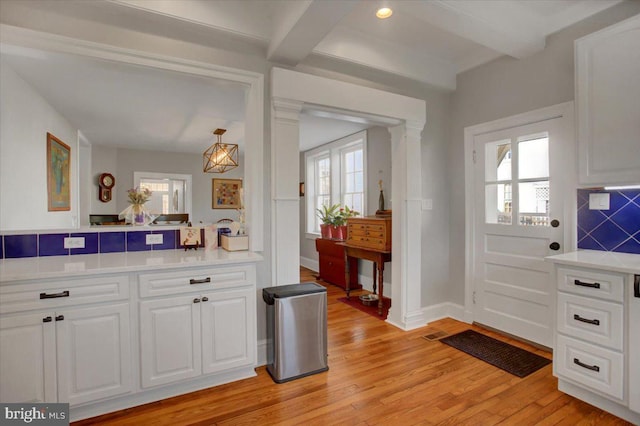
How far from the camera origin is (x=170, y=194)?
24.1ft

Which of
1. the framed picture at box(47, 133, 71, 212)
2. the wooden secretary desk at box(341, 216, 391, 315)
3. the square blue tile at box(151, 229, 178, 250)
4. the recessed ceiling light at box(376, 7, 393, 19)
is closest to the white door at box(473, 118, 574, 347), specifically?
the wooden secretary desk at box(341, 216, 391, 315)

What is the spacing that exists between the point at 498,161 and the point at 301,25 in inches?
88.6

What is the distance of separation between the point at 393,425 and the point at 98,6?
10.1 ft

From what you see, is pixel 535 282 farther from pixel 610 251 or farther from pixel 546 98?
pixel 546 98

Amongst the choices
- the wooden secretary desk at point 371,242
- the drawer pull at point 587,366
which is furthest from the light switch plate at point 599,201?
the wooden secretary desk at point 371,242

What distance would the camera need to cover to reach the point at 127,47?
2068mm

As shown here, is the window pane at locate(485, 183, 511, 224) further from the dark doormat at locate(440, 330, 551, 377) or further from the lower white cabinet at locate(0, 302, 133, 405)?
the lower white cabinet at locate(0, 302, 133, 405)

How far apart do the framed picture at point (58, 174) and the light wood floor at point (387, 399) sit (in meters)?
2.78

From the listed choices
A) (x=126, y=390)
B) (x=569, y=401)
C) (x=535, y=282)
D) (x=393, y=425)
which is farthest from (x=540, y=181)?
(x=126, y=390)

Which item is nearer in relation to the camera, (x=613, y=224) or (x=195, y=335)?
(x=195, y=335)

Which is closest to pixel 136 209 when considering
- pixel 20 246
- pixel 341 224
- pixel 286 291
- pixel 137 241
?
pixel 137 241

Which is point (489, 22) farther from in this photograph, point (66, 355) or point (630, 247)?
point (66, 355)

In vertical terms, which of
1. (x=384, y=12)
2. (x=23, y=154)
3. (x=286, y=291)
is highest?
(x=384, y=12)

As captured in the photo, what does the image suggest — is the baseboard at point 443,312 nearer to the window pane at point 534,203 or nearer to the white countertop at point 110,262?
the window pane at point 534,203
